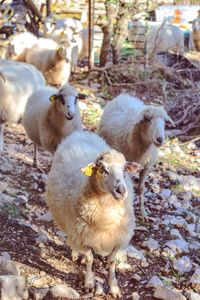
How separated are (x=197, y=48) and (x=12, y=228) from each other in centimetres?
1251

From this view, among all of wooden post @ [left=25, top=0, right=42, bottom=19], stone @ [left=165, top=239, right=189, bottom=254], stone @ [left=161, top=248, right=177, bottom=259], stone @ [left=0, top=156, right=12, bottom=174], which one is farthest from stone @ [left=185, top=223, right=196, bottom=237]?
wooden post @ [left=25, top=0, right=42, bottom=19]

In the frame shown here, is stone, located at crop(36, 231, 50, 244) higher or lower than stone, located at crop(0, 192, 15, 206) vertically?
lower

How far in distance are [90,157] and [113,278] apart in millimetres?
899

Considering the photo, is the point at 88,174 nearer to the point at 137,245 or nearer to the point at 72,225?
the point at 72,225

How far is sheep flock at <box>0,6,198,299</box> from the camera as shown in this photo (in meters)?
3.32

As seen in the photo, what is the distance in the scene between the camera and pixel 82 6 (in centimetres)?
2081

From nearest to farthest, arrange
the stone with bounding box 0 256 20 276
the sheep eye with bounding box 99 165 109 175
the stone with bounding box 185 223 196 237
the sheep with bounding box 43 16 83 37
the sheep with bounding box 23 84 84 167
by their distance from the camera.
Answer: the sheep eye with bounding box 99 165 109 175 < the stone with bounding box 0 256 20 276 < the stone with bounding box 185 223 196 237 < the sheep with bounding box 23 84 84 167 < the sheep with bounding box 43 16 83 37

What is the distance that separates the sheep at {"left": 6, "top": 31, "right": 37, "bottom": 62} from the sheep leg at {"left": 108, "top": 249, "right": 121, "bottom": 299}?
25.9 feet

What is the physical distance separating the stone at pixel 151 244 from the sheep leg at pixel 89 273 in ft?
2.81

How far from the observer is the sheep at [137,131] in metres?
4.74

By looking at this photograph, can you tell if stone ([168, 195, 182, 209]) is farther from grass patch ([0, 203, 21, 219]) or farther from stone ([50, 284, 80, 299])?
stone ([50, 284, 80, 299])

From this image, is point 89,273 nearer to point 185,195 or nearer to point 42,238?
point 42,238

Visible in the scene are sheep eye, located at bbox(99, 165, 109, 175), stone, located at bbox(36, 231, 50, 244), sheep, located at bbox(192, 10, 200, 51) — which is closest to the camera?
sheep eye, located at bbox(99, 165, 109, 175)

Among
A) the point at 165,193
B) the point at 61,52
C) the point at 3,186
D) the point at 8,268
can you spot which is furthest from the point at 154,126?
the point at 61,52
